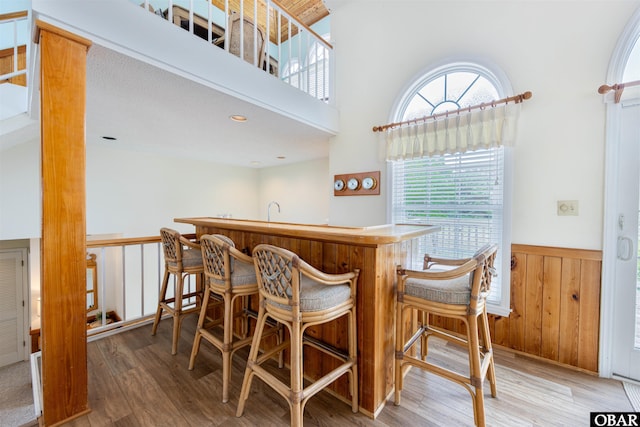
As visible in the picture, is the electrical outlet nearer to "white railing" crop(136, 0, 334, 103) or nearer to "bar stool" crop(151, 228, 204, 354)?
"white railing" crop(136, 0, 334, 103)

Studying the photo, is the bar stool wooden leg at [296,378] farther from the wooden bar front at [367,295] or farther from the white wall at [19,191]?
the white wall at [19,191]

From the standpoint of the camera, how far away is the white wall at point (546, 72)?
1879mm

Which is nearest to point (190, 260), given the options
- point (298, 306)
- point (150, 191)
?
point (298, 306)

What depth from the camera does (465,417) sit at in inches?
59.7

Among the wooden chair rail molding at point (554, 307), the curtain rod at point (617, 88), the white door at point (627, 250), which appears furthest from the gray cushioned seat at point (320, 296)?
the curtain rod at point (617, 88)

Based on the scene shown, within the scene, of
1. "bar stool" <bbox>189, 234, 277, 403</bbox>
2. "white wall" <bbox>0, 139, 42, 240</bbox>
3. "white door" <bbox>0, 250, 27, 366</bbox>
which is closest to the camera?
"bar stool" <bbox>189, 234, 277, 403</bbox>

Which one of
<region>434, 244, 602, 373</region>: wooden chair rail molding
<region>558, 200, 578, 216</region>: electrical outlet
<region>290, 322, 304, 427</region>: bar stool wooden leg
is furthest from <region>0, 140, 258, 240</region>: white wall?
<region>558, 200, 578, 216</region>: electrical outlet

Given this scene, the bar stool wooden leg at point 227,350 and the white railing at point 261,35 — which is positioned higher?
the white railing at point 261,35

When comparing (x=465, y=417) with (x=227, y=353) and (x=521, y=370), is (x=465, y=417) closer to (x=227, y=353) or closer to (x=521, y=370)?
(x=521, y=370)

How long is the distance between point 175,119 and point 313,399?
2.90 meters

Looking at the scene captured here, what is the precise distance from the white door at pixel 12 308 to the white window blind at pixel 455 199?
5.93m

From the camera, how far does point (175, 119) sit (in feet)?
9.10

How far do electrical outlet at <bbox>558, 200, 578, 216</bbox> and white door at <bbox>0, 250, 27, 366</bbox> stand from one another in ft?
23.4

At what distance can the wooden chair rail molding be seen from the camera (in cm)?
191
